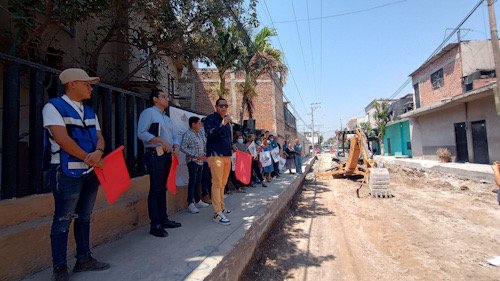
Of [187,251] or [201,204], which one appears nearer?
[187,251]

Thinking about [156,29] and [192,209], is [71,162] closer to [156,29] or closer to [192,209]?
[192,209]

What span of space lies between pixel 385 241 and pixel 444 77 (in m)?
19.1

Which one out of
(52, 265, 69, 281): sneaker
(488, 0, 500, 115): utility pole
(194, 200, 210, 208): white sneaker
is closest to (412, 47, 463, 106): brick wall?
(488, 0, 500, 115): utility pole

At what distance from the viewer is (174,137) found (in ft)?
13.2

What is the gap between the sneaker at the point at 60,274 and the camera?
2293 millimetres

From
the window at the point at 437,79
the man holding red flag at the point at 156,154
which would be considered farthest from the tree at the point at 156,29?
the window at the point at 437,79

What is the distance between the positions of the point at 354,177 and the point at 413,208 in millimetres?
6695

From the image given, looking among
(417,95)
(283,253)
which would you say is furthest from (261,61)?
(417,95)

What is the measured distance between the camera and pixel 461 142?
17.3m

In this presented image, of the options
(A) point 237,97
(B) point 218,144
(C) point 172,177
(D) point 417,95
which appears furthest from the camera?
(D) point 417,95

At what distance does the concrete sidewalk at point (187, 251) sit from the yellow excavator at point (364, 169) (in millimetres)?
5568

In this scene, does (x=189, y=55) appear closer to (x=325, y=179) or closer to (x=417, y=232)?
(x=417, y=232)

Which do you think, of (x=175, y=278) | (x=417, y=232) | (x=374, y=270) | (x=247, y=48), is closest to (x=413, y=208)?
(x=417, y=232)

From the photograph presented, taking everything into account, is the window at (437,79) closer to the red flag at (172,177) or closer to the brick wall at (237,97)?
the brick wall at (237,97)
